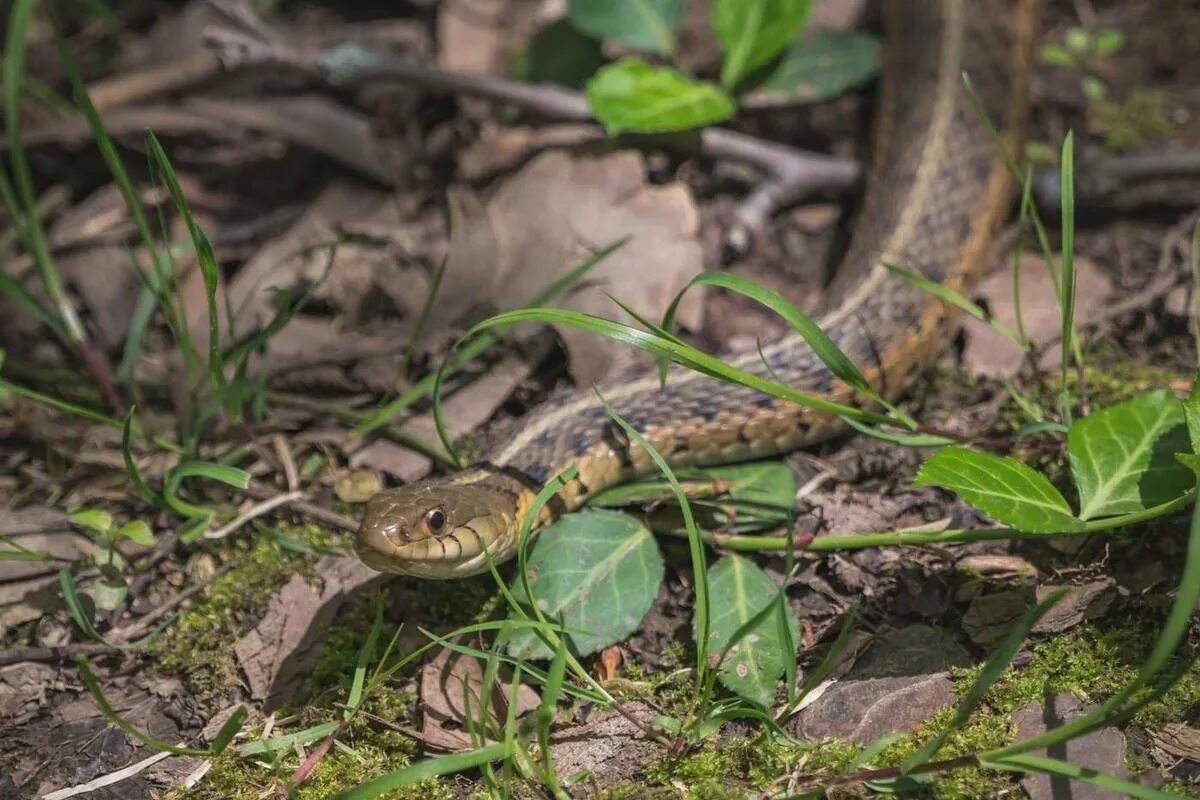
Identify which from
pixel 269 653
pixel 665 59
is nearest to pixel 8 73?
pixel 269 653

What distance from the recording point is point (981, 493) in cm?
272

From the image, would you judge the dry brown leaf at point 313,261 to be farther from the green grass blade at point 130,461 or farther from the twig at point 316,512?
the green grass blade at point 130,461

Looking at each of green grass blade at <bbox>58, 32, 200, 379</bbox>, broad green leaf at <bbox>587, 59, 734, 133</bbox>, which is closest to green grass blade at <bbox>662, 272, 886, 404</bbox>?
broad green leaf at <bbox>587, 59, 734, 133</bbox>

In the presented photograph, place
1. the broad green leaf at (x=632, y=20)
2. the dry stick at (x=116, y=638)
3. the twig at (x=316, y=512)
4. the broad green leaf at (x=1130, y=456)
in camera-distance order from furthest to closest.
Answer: the broad green leaf at (x=632, y=20)
the twig at (x=316, y=512)
the dry stick at (x=116, y=638)
the broad green leaf at (x=1130, y=456)

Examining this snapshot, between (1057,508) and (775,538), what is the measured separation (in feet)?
2.77

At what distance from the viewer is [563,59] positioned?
500 centimetres

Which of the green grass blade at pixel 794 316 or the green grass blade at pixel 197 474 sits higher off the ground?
the green grass blade at pixel 794 316

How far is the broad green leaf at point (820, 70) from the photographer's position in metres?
4.79

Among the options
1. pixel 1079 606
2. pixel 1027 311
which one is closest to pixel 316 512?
pixel 1079 606

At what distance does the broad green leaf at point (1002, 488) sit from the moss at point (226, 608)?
6.43ft

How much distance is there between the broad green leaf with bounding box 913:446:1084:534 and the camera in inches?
105

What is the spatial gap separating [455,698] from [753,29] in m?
3.08

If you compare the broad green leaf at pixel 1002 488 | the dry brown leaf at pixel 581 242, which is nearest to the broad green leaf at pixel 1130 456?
the broad green leaf at pixel 1002 488

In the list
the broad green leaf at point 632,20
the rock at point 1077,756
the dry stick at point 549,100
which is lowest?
the rock at point 1077,756
